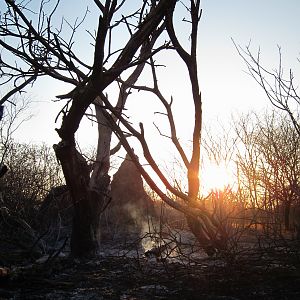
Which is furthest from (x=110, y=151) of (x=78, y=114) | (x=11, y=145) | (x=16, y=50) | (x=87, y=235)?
(x=11, y=145)

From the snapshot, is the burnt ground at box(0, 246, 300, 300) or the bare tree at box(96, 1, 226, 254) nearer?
the burnt ground at box(0, 246, 300, 300)

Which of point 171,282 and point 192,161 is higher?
point 192,161

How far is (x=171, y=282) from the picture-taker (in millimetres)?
3545

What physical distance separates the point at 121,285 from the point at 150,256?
7.48 feet

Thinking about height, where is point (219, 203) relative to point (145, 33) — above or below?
below

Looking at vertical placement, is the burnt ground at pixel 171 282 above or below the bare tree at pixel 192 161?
below

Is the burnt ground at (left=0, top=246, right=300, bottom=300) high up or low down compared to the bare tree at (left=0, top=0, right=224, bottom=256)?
down

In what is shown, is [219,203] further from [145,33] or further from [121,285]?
[145,33]

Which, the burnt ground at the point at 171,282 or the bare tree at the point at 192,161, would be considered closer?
the burnt ground at the point at 171,282

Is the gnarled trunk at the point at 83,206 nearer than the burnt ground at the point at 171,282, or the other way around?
the burnt ground at the point at 171,282

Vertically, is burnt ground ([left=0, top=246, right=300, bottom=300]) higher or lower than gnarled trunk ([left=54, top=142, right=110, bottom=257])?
lower

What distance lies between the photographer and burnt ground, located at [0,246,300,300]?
304cm

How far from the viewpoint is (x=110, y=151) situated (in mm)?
6750

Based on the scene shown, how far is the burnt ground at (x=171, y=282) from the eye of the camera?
3.04 meters
